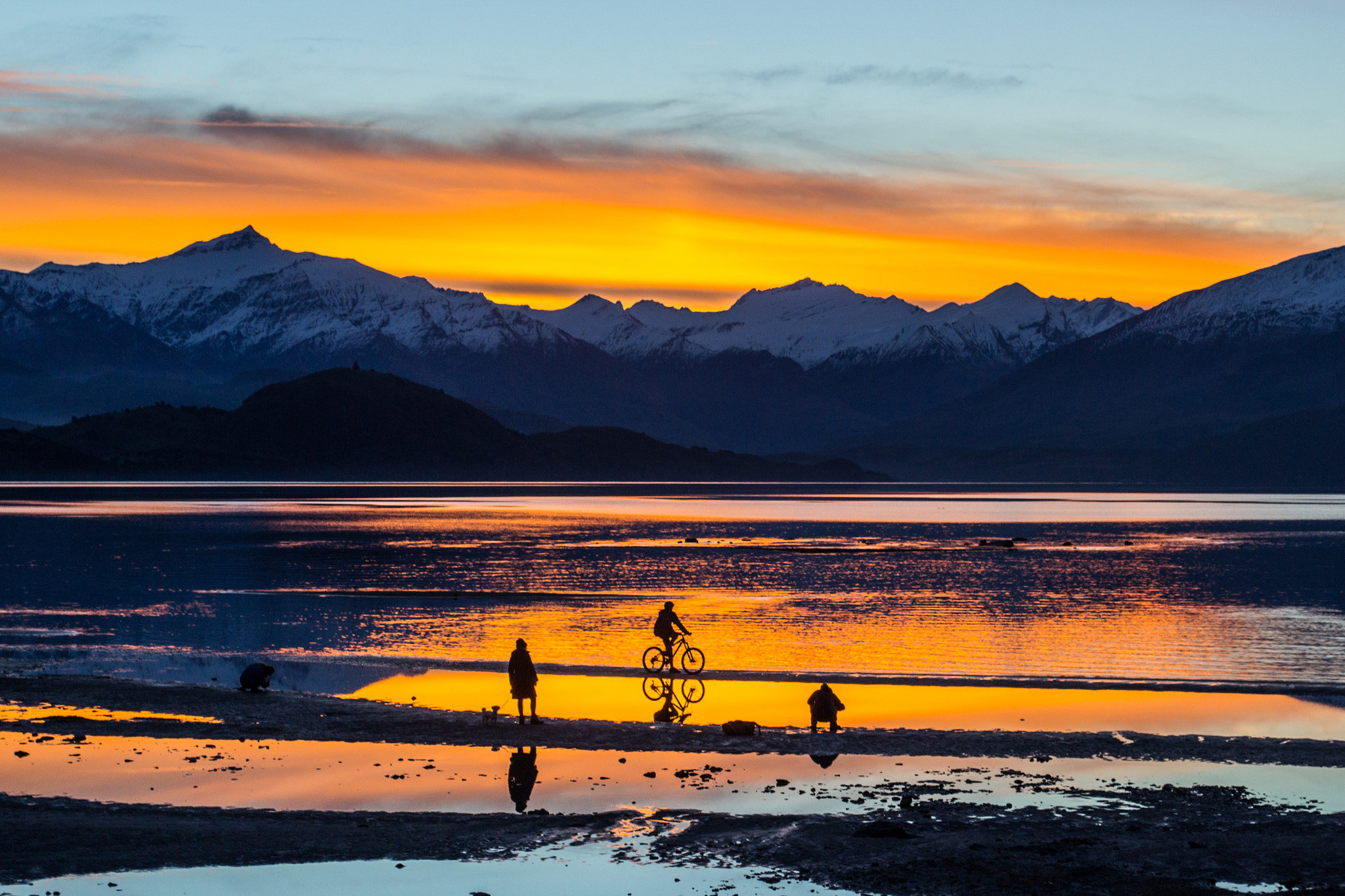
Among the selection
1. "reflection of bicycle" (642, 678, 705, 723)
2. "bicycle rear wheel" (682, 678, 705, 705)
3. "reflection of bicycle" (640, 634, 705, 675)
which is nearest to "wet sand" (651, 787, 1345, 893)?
"reflection of bicycle" (642, 678, 705, 723)

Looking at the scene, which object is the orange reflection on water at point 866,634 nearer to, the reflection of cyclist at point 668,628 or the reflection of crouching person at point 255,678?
the reflection of cyclist at point 668,628

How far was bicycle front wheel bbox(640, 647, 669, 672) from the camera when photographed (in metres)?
42.5

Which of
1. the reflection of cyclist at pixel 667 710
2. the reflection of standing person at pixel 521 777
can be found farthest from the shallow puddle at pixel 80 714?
the reflection of cyclist at pixel 667 710

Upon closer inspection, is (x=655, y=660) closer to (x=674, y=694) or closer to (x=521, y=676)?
(x=674, y=694)

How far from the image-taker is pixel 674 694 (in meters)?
39.3

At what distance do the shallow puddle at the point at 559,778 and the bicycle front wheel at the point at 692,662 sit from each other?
13.3m

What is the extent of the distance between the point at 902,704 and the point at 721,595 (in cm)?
3423

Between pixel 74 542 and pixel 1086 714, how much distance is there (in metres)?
99.6

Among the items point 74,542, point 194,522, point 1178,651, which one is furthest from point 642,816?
point 194,522

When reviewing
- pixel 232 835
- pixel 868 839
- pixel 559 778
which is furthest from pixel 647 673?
pixel 232 835

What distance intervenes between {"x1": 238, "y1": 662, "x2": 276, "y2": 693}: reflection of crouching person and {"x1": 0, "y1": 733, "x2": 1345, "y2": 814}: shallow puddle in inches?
238

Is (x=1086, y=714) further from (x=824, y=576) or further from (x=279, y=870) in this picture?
(x=824, y=576)

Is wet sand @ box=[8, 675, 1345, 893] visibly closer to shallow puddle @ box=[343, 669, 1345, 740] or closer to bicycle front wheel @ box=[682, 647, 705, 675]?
shallow puddle @ box=[343, 669, 1345, 740]

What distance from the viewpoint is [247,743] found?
3003cm
